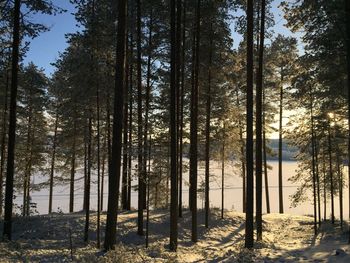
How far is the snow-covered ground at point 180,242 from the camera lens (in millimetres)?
13008

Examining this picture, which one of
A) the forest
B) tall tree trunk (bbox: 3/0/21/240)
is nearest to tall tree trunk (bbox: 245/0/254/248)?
the forest

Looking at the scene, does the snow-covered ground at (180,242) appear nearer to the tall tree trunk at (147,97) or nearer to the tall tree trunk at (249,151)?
the tall tree trunk at (249,151)

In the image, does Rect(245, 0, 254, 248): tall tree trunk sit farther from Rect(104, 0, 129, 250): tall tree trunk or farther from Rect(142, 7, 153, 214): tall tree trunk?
Rect(104, 0, 129, 250): tall tree trunk

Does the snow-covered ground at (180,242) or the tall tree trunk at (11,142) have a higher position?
the tall tree trunk at (11,142)

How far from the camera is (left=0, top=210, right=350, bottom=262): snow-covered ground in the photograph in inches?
512

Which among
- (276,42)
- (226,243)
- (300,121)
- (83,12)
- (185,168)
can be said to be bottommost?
(226,243)

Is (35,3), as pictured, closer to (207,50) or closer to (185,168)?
(207,50)

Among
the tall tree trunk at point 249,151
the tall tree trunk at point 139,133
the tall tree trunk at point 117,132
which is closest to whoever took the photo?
the tall tree trunk at point 117,132

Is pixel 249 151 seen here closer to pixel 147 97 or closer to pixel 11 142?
pixel 147 97

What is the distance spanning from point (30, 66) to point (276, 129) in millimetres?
22267

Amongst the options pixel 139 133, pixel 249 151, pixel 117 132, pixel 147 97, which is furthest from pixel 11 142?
pixel 249 151

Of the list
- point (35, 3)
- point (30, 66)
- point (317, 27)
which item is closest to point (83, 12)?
point (35, 3)

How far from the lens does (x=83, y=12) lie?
684 inches

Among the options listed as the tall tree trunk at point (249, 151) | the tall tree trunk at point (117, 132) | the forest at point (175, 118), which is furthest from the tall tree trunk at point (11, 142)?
the tall tree trunk at point (249, 151)
